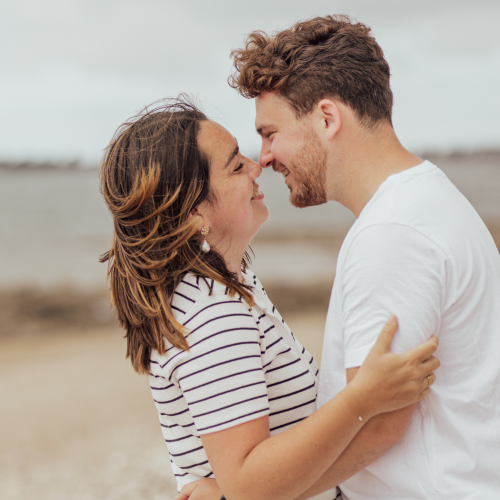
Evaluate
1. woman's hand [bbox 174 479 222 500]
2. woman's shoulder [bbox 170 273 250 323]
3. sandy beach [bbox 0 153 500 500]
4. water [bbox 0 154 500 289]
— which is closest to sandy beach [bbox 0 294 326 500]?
sandy beach [bbox 0 153 500 500]

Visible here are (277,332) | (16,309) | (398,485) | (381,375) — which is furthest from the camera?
(16,309)

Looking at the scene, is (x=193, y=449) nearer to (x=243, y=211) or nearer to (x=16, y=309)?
(x=243, y=211)

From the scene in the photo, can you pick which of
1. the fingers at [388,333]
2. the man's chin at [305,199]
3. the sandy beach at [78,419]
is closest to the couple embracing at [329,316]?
the fingers at [388,333]

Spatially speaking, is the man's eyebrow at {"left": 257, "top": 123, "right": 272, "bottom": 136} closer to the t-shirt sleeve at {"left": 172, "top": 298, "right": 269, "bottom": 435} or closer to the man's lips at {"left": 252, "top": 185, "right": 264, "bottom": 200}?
the man's lips at {"left": 252, "top": 185, "right": 264, "bottom": 200}

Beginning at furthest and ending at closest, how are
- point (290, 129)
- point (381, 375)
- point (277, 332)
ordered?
point (290, 129) < point (277, 332) < point (381, 375)

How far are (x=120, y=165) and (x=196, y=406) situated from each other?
0.68 m

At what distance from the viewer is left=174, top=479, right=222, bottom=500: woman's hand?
1.43 metres

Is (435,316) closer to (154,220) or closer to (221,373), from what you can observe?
(221,373)

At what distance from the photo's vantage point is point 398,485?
1287mm

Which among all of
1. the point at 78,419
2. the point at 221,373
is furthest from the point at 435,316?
the point at 78,419

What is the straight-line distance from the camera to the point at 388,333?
1170mm

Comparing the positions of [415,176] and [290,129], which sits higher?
[290,129]

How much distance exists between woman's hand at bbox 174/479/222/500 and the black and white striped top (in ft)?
0.09

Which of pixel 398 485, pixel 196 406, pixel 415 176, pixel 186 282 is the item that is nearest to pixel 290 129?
pixel 415 176
